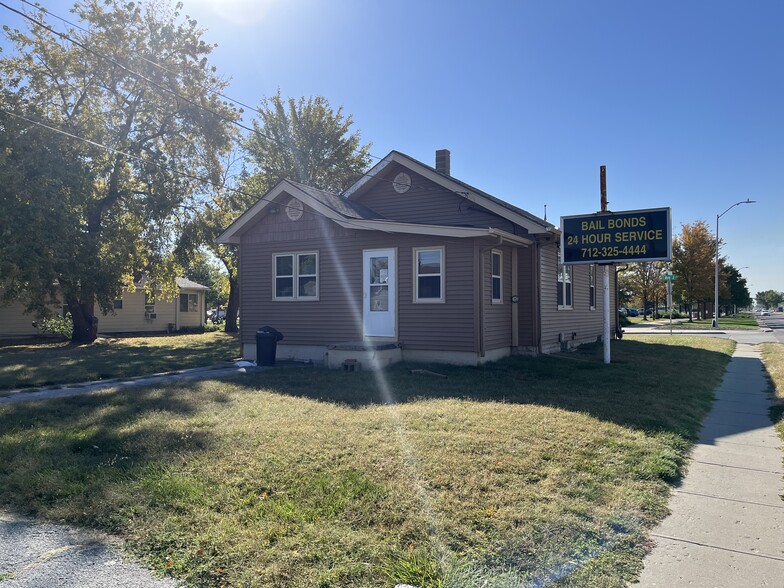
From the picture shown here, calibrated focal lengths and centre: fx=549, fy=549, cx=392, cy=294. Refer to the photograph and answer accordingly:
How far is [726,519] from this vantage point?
4211 mm

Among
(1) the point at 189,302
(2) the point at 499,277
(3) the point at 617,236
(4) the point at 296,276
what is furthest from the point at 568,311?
(1) the point at 189,302

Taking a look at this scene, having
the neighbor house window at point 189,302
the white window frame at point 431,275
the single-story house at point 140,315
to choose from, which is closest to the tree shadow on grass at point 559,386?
the white window frame at point 431,275

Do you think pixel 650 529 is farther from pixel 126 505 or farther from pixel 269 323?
pixel 269 323

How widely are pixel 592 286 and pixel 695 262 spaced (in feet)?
105

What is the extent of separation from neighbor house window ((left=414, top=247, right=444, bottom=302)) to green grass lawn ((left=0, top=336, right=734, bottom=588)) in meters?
4.12

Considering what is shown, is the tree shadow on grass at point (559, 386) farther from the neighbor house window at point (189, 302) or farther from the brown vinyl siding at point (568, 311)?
the neighbor house window at point (189, 302)

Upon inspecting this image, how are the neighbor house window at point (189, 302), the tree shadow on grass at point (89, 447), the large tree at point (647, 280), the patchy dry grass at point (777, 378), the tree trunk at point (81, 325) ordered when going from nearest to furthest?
1. the tree shadow on grass at point (89, 447)
2. the patchy dry grass at point (777, 378)
3. the tree trunk at point (81, 325)
4. the neighbor house window at point (189, 302)
5. the large tree at point (647, 280)

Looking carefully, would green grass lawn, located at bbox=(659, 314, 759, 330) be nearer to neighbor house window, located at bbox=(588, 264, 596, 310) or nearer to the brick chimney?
neighbor house window, located at bbox=(588, 264, 596, 310)

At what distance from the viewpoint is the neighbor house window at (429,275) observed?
500 inches

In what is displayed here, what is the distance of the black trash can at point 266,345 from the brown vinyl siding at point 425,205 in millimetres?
4535

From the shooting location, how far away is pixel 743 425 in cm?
752

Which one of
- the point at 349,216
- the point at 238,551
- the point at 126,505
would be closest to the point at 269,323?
the point at 349,216

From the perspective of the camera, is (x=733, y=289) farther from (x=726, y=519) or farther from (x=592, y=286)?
(x=726, y=519)

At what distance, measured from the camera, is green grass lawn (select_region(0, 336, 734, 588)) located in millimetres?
3455
